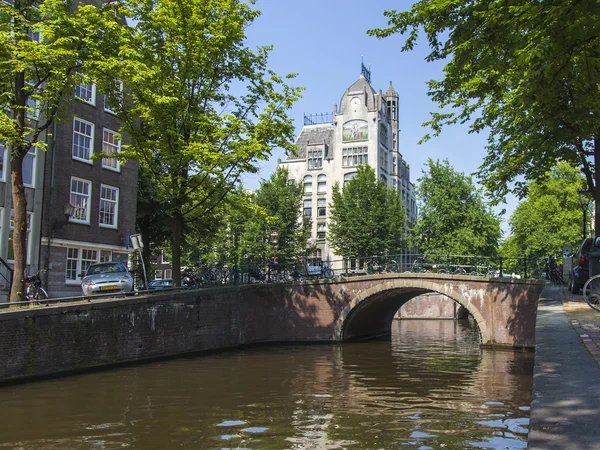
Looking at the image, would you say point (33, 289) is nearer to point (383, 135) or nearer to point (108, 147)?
point (108, 147)

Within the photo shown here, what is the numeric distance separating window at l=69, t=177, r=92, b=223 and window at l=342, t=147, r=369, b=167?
45.6 meters

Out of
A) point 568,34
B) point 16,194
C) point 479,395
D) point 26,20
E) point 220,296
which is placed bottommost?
point 479,395

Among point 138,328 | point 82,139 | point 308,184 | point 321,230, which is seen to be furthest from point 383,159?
point 138,328

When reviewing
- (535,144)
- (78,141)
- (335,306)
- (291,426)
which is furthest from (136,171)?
(291,426)

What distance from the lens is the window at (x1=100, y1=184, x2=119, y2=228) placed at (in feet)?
84.0

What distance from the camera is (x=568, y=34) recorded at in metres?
7.85

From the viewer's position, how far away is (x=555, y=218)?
1741 inches

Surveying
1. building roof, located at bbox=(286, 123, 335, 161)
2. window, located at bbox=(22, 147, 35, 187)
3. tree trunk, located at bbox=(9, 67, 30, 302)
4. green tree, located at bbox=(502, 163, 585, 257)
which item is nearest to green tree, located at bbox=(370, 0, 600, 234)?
tree trunk, located at bbox=(9, 67, 30, 302)

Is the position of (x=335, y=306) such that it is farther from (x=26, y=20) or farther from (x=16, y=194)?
(x=26, y=20)

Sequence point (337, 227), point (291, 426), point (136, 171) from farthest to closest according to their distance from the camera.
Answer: point (337, 227) → point (136, 171) → point (291, 426)

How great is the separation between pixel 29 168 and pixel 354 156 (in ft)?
161

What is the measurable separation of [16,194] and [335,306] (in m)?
14.9

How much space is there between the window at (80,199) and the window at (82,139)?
99cm

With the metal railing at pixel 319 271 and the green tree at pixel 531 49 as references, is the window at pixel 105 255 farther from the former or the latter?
the green tree at pixel 531 49
